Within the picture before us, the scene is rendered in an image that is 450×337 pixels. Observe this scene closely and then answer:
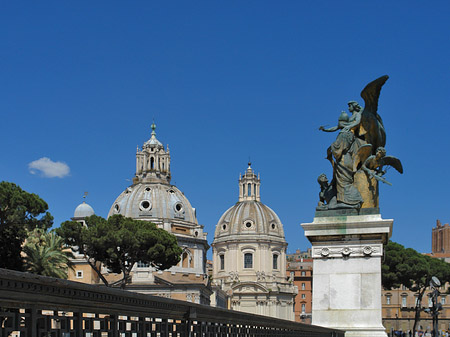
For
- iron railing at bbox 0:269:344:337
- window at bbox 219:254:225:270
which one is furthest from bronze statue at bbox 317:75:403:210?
window at bbox 219:254:225:270

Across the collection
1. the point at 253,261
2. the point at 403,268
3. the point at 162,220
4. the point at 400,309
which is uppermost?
the point at 162,220

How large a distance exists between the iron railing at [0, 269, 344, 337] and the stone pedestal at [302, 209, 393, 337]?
3914 mm

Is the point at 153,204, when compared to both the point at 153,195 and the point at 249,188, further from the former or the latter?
the point at 249,188

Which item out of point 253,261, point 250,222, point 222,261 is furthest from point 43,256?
point 222,261

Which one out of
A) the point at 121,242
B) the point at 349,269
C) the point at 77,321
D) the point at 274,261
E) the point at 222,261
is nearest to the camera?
the point at 77,321

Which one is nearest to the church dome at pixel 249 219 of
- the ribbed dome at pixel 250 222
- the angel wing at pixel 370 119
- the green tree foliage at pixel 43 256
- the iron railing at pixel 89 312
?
the ribbed dome at pixel 250 222

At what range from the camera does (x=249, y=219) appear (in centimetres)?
13800

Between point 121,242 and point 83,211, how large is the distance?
44072mm

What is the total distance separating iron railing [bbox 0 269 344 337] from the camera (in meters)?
4.40

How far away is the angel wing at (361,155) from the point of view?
42.9ft

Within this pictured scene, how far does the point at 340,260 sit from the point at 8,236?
113ft

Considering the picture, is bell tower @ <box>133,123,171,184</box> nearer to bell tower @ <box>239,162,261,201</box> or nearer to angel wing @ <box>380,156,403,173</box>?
bell tower @ <box>239,162,261,201</box>

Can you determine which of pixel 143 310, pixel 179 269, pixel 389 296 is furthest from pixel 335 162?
pixel 389 296

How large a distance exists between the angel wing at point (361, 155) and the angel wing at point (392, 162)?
Answer: 0.28m
